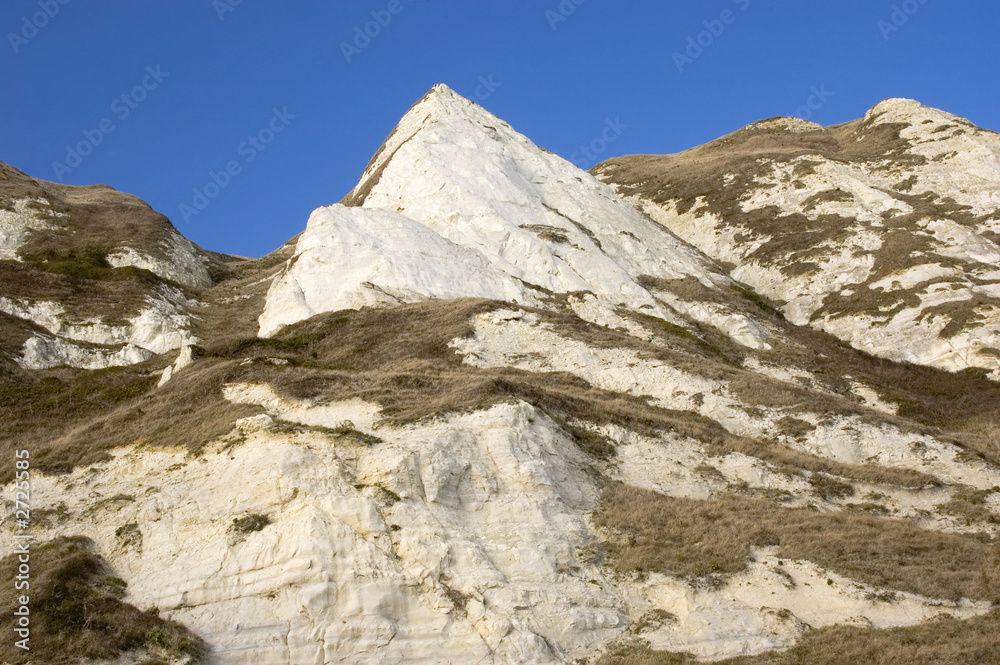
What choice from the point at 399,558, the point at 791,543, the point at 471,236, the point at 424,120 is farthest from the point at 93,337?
the point at 791,543

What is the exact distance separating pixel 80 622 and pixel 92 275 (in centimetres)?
4486

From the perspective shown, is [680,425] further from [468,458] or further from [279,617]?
[279,617]

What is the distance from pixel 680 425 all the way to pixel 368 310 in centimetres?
2117

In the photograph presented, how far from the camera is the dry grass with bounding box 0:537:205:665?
19891mm

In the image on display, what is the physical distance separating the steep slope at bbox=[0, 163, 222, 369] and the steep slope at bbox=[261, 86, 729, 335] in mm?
9091

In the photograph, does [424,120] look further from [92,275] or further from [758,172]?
[758,172]

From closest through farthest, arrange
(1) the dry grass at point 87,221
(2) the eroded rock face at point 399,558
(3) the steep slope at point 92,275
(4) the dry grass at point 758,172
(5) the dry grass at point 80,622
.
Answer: (5) the dry grass at point 80,622 → (2) the eroded rock face at point 399,558 → (3) the steep slope at point 92,275 → (1) the dry grass at point 87,221 → (4) the dry grass at point 758,172

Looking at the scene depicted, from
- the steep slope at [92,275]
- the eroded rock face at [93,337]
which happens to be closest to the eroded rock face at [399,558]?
the eroded rock face at [93,337]

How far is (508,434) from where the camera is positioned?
30.4 meters

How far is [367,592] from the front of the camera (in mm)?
22906

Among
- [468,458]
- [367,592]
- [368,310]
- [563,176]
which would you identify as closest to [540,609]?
[367,592]

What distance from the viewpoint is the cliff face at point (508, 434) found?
76.6ft

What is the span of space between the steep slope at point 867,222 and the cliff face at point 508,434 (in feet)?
1.35

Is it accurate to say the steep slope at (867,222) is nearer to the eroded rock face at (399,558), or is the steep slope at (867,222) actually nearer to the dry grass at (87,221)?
the eroded rock face at (399,558)
